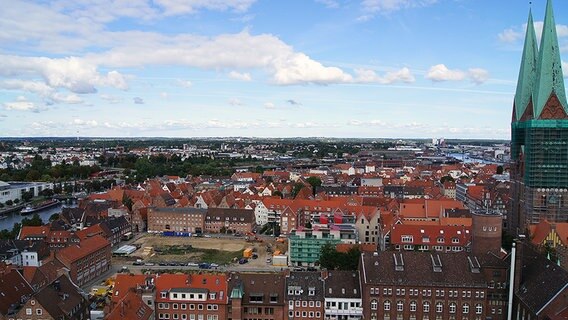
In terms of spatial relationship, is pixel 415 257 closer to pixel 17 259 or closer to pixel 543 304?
pixel 543 304

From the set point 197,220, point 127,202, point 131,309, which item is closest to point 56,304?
point 131,309

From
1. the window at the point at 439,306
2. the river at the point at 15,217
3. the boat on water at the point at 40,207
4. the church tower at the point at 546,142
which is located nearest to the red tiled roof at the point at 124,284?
the window at the point at 439,306

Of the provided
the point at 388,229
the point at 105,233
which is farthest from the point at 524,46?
the point at 105,233

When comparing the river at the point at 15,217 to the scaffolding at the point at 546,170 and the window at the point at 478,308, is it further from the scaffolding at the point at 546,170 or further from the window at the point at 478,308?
the scaffolding at the point at 546,170

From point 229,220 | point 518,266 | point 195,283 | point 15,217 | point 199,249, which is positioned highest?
point 518,266

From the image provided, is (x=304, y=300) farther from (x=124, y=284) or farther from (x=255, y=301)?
(x=124, y=284)

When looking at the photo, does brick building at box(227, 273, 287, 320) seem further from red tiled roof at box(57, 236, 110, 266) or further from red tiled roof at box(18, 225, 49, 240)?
red tiled roof at box(18, 225, 49, 240)

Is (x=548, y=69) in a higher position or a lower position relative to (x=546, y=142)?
higher
